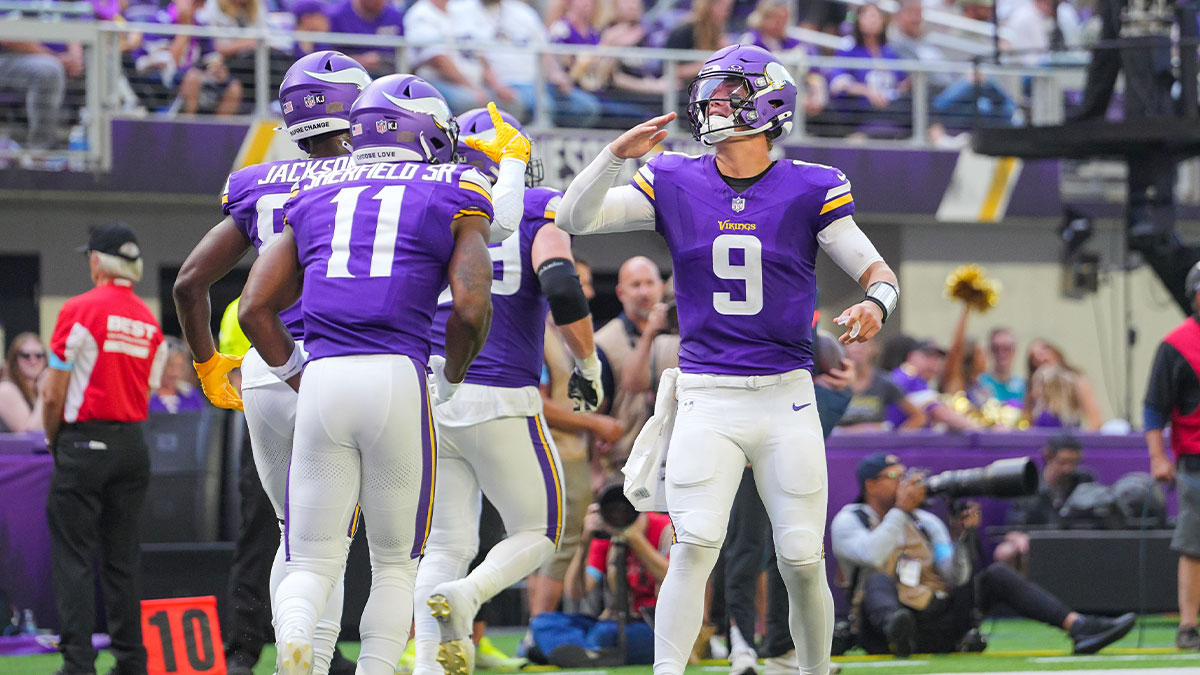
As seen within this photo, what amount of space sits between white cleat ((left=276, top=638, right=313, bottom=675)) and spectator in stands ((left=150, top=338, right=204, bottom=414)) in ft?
19.4

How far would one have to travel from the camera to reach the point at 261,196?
5.27 m

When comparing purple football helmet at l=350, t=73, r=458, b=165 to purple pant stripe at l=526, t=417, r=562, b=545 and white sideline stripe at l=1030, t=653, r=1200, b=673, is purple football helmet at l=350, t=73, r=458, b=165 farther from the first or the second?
white sideline stripe at l=1030, t=653, r=1200, b=673

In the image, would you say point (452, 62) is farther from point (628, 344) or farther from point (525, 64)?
point (628, 344)

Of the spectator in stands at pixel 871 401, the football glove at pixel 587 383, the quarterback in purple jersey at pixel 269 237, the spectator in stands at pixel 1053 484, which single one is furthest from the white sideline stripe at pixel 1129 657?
the quarterback in purple jersey at pixel 269 237

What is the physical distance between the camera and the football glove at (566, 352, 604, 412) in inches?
241

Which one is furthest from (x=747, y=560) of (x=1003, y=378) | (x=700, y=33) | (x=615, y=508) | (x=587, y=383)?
(x=700, y=33)

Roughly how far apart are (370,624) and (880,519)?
4.38 meters

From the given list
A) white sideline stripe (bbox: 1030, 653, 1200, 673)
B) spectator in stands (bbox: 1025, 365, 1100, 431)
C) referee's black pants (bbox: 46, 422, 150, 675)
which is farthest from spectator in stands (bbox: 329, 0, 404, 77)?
white sideline stripe (bbox: 1030, 653, 1200, 673)

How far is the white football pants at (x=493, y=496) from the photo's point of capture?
584 centimetres

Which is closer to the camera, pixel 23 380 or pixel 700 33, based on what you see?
pixel 23 380

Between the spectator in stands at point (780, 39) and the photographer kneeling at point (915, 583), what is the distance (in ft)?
20.4

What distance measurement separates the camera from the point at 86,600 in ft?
22.5

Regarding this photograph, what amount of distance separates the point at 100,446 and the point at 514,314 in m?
2.09

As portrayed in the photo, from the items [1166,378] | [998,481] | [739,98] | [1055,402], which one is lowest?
[998,481]
